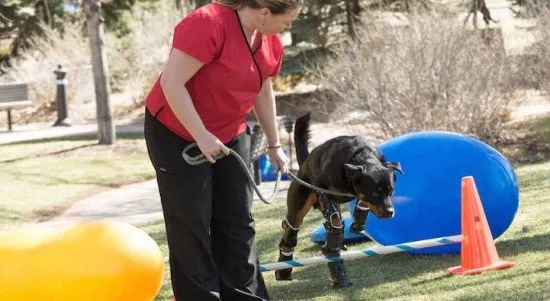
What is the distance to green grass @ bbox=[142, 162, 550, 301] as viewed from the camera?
5664 millimetres

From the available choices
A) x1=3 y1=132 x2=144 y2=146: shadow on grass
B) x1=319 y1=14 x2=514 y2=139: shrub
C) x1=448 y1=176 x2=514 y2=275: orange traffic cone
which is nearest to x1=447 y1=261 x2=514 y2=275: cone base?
x1=448 y1=176 x2=514 y2=275: orange traffic cone

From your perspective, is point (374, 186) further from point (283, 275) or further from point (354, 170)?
point (283, 275)

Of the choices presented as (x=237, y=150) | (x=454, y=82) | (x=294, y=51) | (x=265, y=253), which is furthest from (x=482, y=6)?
(x=237, y=150)

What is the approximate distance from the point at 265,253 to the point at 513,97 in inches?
350

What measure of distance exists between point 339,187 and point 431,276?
34.8 inches

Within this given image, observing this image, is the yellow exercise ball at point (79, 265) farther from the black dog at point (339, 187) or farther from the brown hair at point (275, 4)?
the brown hair at point (275, 4)

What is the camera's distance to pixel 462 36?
14477 mm

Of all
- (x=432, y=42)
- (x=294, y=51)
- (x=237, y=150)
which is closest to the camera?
(x=237, y=150)

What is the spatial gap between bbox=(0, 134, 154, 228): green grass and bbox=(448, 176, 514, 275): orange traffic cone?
23.5ft

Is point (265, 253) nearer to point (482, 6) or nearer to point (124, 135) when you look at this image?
point (124, 135)

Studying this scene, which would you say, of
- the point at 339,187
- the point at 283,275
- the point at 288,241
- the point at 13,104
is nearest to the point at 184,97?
the point at 339,187

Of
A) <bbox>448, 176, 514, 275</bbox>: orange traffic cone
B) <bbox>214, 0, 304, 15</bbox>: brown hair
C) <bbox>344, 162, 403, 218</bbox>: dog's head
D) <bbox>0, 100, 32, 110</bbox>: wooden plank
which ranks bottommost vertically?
<bbox>0, 100, 32, 110</bbox>: wooden plank

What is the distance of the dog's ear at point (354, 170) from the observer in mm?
5797

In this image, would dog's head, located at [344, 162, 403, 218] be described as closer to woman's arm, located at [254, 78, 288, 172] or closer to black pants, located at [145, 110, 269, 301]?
woman's arm, located at [254, 78, 288, 172]
